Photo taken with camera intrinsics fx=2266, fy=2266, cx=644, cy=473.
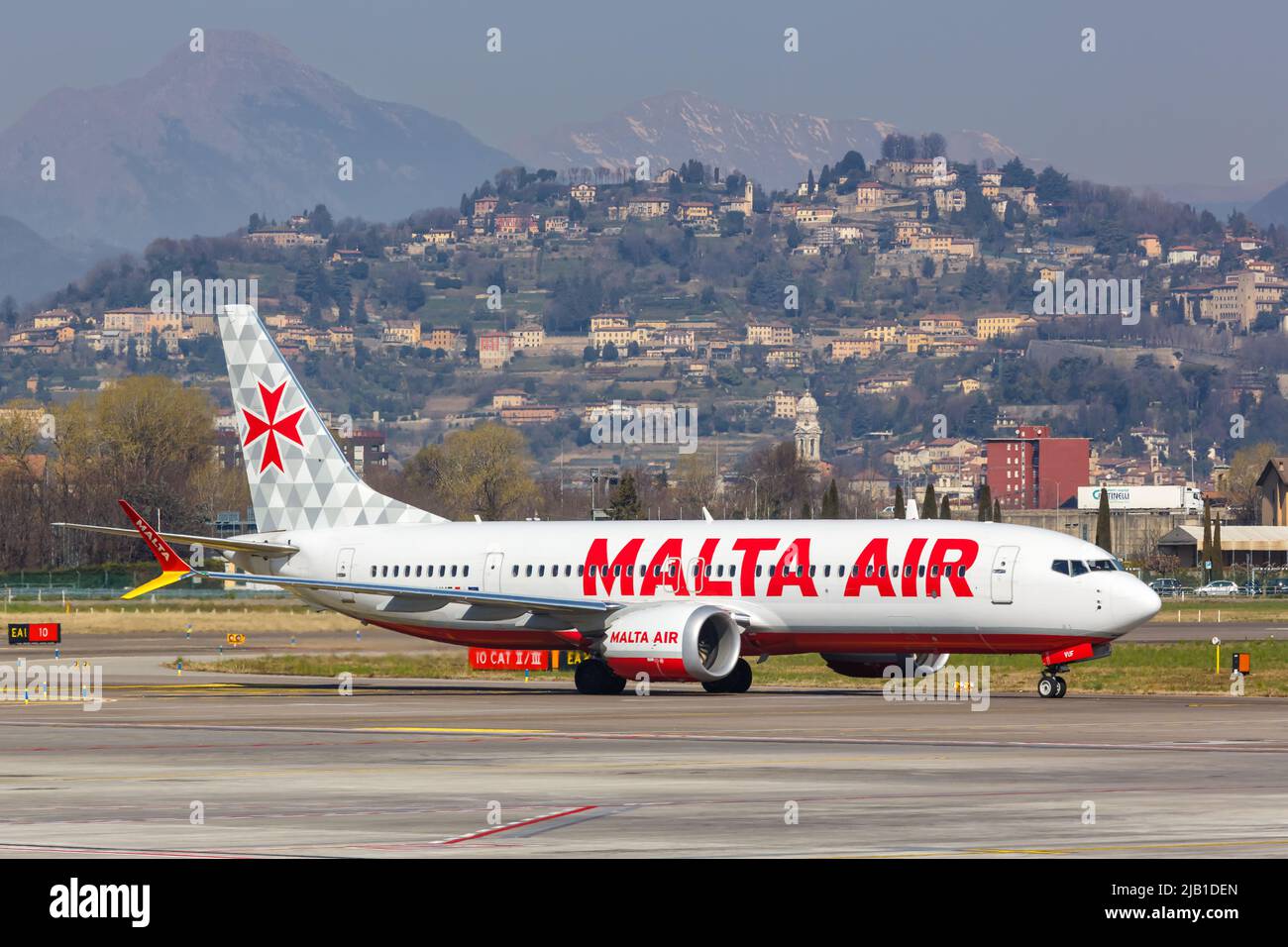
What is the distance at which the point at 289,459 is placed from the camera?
6225cm

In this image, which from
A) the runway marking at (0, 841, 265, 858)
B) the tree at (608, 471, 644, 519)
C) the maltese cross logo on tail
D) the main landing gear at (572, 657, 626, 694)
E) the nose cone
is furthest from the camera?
the tree at (608, 471, 644, 519)

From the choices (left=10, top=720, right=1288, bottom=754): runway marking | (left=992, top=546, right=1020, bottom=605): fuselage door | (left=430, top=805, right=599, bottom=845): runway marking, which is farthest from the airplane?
(left=430, top=805, right=599, bottom=845): runway marking

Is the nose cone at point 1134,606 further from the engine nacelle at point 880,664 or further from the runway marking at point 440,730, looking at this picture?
the runway marking at point 440,730

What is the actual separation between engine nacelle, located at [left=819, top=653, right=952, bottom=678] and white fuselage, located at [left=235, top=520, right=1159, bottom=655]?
5.21 feet

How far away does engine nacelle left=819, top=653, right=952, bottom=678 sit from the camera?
54719 millimetres

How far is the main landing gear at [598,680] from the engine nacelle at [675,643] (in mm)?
1637

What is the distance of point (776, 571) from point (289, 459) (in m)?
15.8

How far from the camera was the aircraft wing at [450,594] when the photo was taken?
A: 181ft

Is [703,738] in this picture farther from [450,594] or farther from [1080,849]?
[450,594]

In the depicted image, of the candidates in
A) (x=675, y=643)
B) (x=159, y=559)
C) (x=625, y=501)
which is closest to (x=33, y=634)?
(x=159, y=559)

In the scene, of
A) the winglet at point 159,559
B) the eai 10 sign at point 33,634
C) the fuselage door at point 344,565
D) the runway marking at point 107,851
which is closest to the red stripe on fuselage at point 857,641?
the fuselage door at point 344,565

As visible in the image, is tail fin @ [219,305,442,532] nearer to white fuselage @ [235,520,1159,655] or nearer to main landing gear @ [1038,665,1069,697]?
white fuselage @ [235,520,1159,655]
